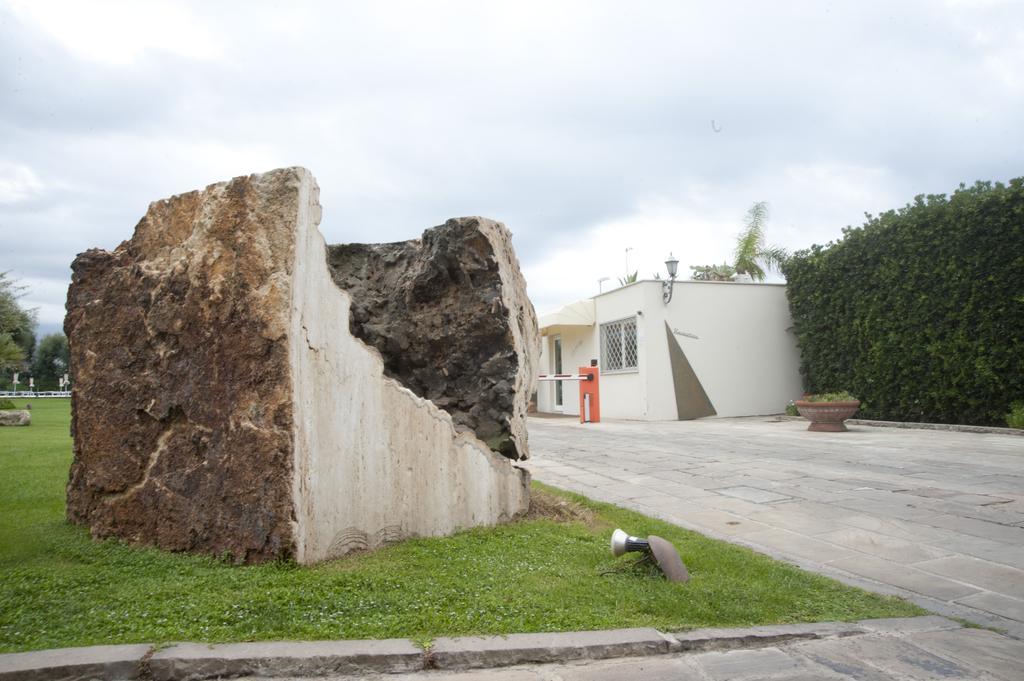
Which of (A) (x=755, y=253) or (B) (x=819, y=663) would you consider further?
(A) (x=755, y=253)

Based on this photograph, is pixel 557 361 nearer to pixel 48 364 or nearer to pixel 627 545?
pixel 627 545

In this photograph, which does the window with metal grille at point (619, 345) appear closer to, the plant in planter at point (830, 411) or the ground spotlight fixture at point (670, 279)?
the ground spotlight fixture at point (670, 279)

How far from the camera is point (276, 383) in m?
3.39

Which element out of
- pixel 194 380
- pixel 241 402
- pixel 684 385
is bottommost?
pixel 684 385

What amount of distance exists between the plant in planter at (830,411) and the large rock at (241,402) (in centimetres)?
950

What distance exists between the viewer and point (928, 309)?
12.6 meters

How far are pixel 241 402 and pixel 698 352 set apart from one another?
14353 mm

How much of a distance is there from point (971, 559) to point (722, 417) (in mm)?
12873

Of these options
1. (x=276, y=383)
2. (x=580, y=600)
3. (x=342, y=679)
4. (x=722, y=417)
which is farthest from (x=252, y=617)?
(x=722, y=417)

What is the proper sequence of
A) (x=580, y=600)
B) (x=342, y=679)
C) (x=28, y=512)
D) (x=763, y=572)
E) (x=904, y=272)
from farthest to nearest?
1. (x=904, y=272)
2. (x=28, y=512)
3. (x=763, y=572)
4. (x=580, y=600)
5. (x=342, y=679)

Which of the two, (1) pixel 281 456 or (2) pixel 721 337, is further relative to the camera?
(2) pixel 721 337

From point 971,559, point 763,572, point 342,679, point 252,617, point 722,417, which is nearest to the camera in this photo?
point 342,679

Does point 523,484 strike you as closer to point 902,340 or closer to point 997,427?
point 997,427

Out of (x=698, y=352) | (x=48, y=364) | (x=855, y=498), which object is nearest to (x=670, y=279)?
(x=698, y=352)
